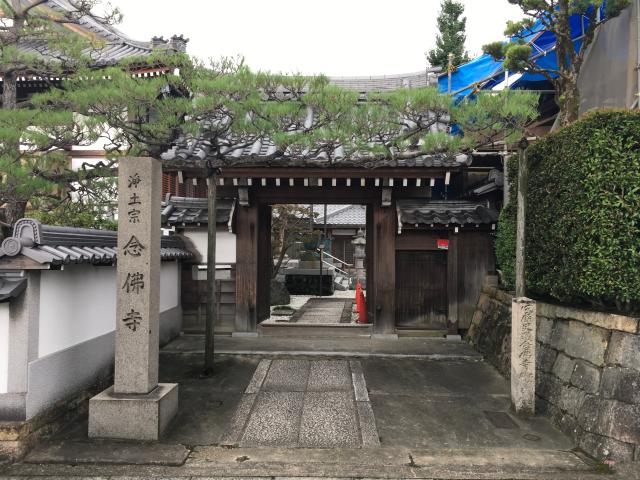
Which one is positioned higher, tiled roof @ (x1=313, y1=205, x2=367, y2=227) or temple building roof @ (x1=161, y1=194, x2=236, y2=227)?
tiled roof @ (x1=313, y1=205, x2=367, y2=227)

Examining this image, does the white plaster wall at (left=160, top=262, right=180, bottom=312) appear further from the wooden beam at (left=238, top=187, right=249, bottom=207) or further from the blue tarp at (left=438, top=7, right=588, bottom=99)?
the blue tarp at (left=438, top=7, right=588, bottom=99)

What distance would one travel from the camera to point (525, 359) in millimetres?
6098

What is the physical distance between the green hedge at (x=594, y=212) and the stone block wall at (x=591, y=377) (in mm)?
418

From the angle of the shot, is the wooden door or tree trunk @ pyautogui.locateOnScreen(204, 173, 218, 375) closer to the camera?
tree trunk @ pyautogui.locateOnScreen(204, 173, 218, 375)

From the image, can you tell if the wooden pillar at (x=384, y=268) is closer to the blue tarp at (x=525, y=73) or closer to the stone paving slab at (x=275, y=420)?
the blue tarp at (x=525, y=73)

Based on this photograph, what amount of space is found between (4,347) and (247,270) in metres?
6.36

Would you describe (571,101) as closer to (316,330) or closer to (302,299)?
(316,330)

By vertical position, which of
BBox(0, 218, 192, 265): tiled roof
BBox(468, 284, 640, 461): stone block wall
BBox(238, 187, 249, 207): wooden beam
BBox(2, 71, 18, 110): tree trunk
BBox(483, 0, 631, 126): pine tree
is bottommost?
BBox(468, 284, 640, 461): stone block wall

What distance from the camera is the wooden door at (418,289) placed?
11.0 meters

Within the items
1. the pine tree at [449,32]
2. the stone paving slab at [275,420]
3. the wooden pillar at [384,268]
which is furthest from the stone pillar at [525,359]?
the pine tree at [449,32]

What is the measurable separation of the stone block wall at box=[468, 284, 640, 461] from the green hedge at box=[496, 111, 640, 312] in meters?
0.42

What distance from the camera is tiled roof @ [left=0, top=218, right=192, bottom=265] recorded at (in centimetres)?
493

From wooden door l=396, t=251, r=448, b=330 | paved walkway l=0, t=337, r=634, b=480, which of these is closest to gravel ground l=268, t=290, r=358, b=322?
wooden door l=396, t=251, r=448, b=330

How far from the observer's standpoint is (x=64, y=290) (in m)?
5.84
